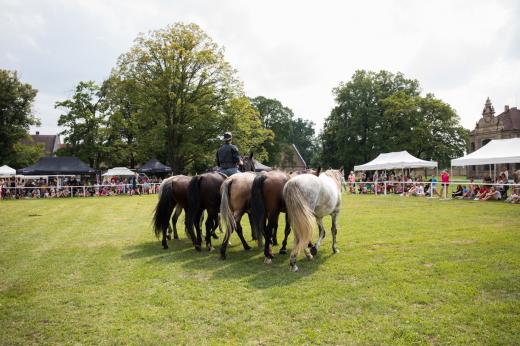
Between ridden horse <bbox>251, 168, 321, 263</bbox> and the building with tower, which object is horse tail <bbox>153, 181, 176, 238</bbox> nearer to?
ridden horse <bbox>251, 168, 321, 263</bbox>

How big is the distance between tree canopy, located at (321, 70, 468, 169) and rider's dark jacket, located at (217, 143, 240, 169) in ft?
142

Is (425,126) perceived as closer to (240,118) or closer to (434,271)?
(240,118)

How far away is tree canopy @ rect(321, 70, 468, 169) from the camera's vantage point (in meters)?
47.7

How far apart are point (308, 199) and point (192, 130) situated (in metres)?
30.0

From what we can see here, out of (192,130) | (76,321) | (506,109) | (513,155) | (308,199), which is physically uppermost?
(506,109)

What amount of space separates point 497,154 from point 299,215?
65.6 feet

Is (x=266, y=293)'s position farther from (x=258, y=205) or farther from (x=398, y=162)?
(x=398, y=162)

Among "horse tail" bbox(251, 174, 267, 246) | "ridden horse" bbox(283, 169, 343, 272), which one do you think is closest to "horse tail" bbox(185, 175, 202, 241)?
"horse tail" bbox(251, 174, 267, 246)

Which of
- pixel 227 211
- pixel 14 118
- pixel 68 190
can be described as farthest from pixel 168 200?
pixel 14 118

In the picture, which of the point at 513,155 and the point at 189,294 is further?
the point at 513,155

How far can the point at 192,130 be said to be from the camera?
35.2 metres

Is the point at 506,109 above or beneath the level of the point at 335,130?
above

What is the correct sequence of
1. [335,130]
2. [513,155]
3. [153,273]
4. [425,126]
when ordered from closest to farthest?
[153,273], [513,155], [425,126], [335,130]

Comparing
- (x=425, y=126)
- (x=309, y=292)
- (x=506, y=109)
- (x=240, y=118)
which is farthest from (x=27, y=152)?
(x=506, y=109)
